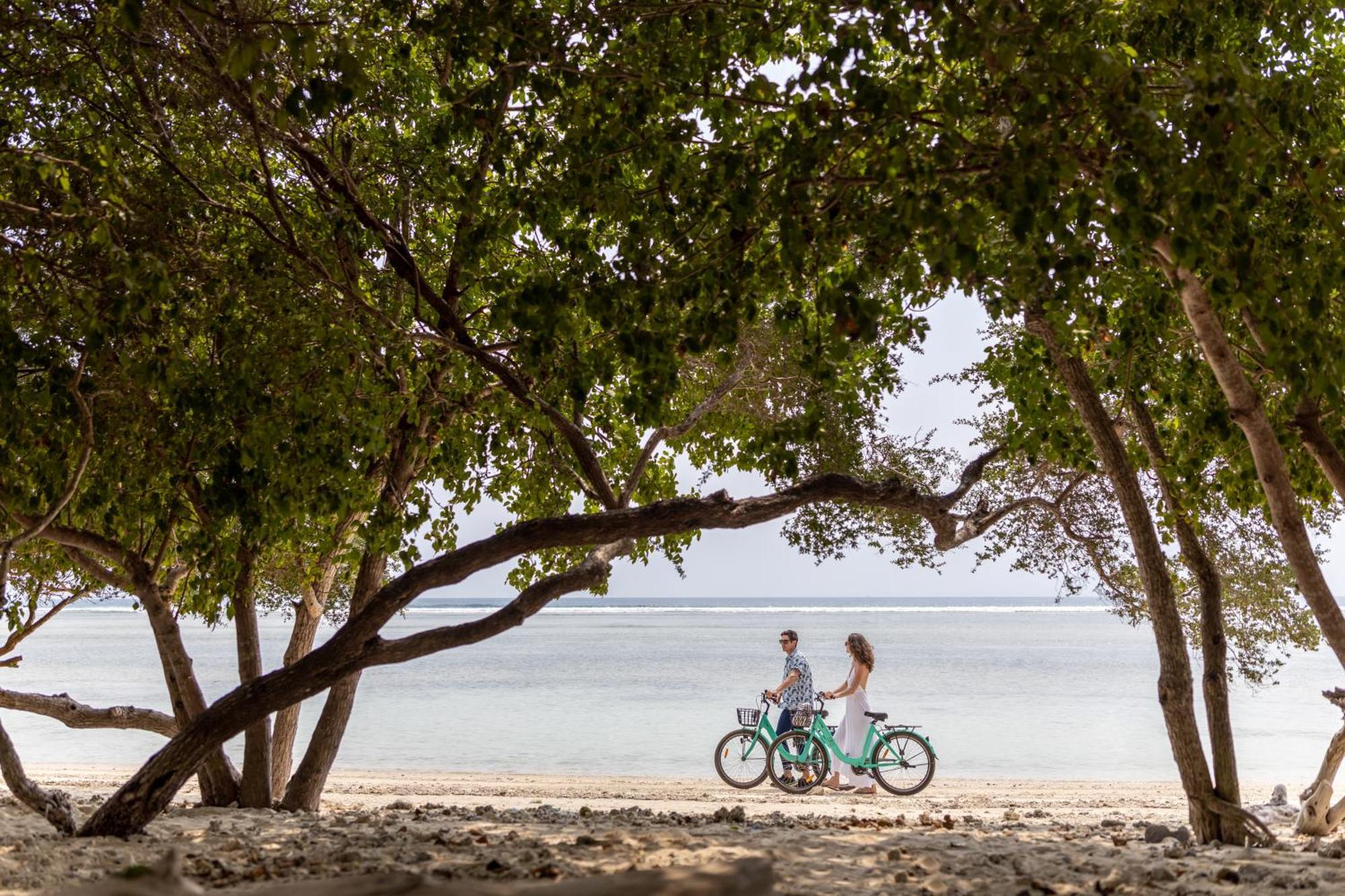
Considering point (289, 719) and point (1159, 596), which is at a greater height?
point (1159, 596)

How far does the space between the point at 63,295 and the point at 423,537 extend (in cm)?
378

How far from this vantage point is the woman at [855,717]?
45.8 ft

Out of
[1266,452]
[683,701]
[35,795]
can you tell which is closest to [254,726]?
[35,795]

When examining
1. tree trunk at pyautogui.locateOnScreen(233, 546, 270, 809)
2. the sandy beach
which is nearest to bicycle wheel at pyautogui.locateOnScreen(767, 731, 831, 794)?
the sandy beach

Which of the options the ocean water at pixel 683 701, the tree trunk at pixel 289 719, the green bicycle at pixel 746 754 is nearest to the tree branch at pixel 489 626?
the tree trunk at pixel 289 719

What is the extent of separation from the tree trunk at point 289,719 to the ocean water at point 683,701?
10.6m

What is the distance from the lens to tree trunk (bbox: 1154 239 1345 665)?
6.09 meters

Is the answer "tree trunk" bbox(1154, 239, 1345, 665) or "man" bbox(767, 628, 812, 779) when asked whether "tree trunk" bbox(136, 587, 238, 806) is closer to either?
"tree trunk" bbox(1154, 239, 1345, 665)

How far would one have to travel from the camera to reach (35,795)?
6.62m

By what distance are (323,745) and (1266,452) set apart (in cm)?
720

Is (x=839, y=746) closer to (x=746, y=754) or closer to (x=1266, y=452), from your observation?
(x=746, y=754)

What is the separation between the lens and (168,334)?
7.93 m

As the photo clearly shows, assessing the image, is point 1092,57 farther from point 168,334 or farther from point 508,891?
point 168,334

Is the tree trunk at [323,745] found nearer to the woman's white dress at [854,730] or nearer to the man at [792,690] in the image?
the man at [792,690]
